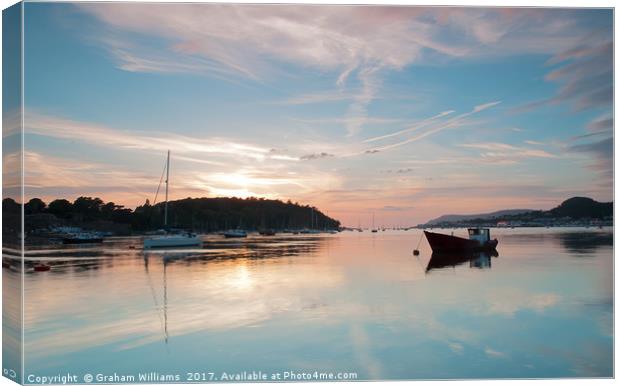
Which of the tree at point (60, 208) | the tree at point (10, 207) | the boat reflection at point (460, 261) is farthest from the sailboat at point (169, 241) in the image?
the tree at point (10, 207)

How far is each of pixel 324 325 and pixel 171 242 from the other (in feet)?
122

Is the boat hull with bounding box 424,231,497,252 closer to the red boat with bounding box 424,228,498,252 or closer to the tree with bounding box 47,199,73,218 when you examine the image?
the red boat with bounding box 424,228,498,252

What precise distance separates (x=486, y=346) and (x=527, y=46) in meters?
5.93

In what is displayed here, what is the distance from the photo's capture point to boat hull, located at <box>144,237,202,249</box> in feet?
149

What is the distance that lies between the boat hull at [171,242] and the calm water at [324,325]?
911 inches

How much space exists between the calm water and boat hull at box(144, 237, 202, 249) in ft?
75.9

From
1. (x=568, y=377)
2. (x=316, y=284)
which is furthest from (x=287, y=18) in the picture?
(x=316, y=284)

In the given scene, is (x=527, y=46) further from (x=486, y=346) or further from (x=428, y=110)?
(x=486, y=346)

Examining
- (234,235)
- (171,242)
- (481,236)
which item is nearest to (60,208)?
(234,235)

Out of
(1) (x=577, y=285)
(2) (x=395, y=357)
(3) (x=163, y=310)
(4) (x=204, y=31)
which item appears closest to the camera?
(2) (x=395, y=357)

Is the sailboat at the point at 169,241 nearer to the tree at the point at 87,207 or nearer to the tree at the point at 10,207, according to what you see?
the tree at the point at 87,207

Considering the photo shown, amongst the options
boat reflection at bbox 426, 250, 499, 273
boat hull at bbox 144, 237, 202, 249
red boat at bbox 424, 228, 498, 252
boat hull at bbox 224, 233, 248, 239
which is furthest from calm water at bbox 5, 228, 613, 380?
boat hull at bbox 224, 233, 248, 239

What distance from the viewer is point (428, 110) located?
51.6 ft

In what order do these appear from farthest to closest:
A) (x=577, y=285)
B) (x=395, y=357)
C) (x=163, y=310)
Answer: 1. (x=577, y=285)
2. (x=163, y=310)
3. (x=395, y=357)
